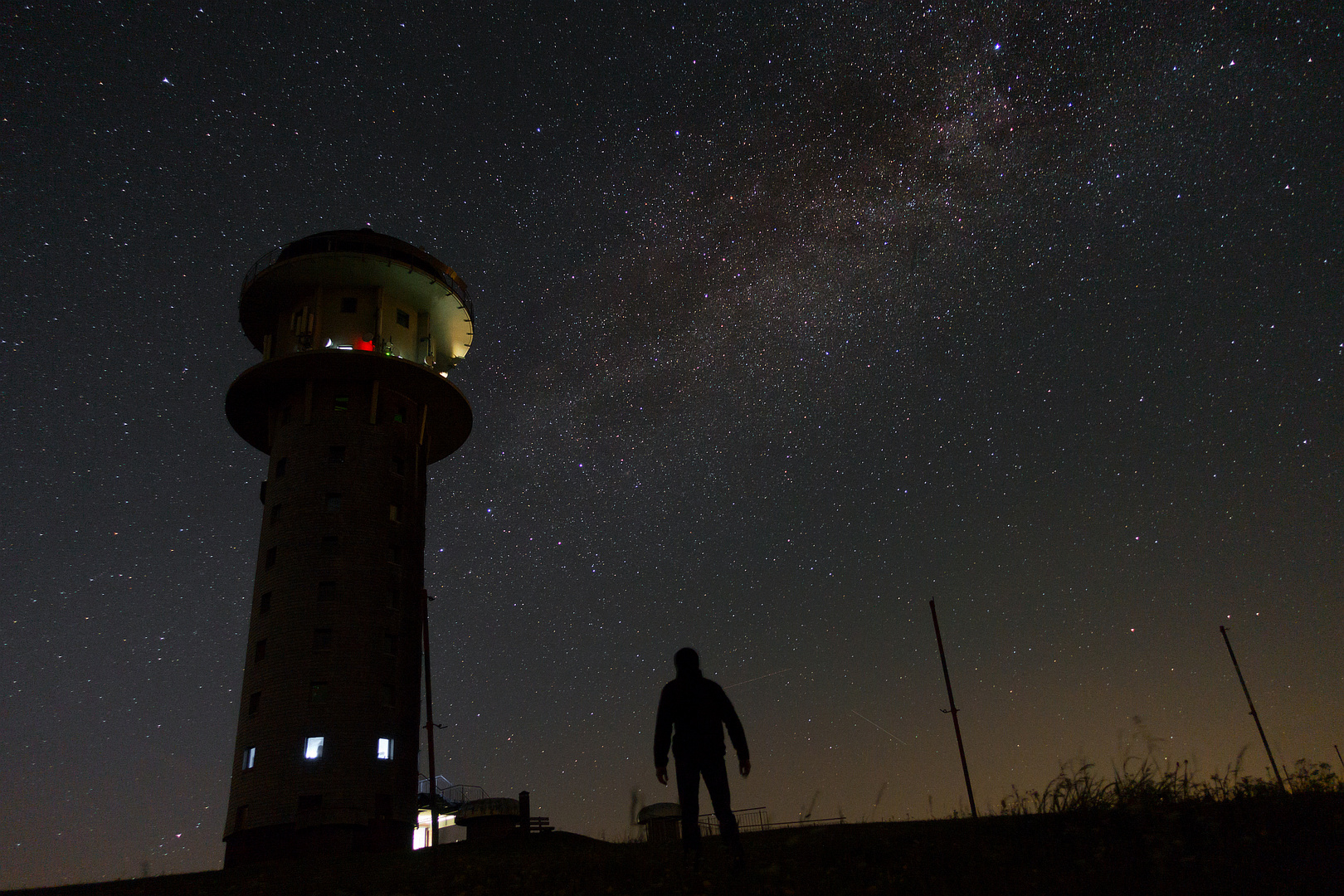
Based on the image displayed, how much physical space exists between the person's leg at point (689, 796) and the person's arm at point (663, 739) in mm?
142

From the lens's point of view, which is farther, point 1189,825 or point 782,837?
point 782,837

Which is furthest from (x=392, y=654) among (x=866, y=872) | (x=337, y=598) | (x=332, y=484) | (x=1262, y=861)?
(x=1262, y=861)

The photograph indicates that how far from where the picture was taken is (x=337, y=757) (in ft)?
93.9

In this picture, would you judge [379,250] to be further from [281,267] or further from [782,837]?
[782,837]

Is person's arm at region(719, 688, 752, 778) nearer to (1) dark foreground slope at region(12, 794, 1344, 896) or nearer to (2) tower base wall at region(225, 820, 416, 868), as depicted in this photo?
(1) dark foreground slope at region(12, 794, 1344, 896)

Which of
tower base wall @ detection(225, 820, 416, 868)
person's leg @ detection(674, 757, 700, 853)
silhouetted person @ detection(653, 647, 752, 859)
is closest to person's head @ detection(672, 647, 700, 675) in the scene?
silhouetted person @ detection(653, 647, 752, 859)

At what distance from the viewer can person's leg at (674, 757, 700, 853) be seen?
837 cm

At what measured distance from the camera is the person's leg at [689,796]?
8.37 metres

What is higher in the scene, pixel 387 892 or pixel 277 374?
pixel 277 374

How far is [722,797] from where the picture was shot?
829cm

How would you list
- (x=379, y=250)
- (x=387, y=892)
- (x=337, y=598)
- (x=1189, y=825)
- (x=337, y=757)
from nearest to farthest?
(x=1189, y=825) → (x=387, y=892) → (x=337, y=757) → (x=337, y=598) → (x=379, y=250)

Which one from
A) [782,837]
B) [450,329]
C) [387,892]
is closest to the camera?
[387,892]

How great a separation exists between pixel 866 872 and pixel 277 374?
107ft

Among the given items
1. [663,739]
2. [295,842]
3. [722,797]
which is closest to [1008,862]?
[722,797]
